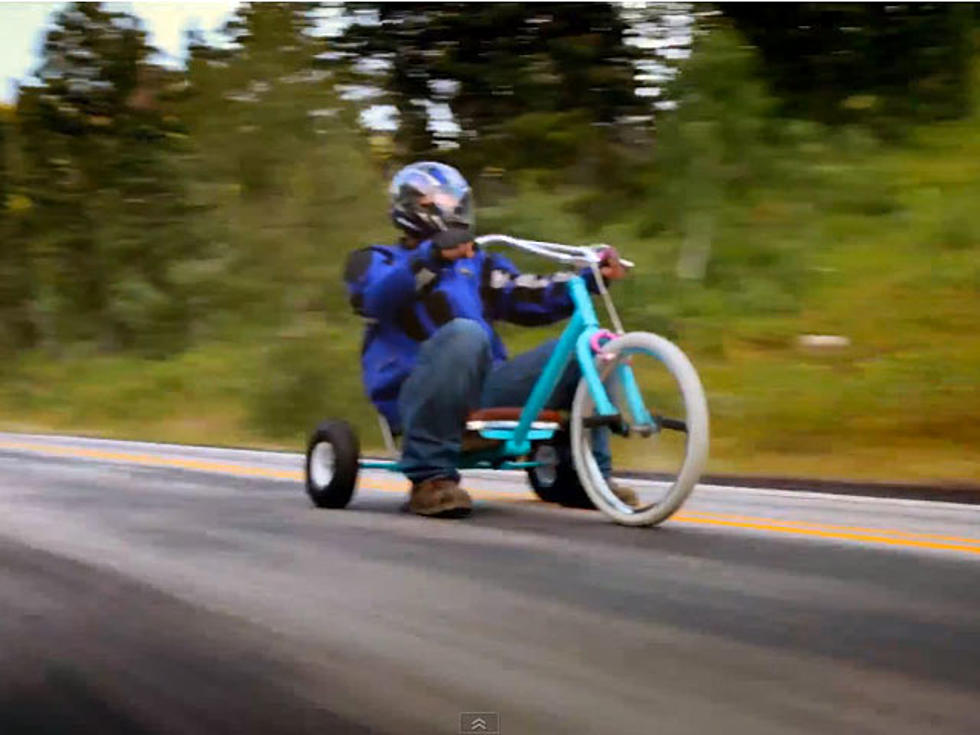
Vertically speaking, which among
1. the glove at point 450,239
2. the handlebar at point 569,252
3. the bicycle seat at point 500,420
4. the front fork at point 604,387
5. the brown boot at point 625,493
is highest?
the glove at point 450,239

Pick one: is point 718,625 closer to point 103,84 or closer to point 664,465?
point 664,465

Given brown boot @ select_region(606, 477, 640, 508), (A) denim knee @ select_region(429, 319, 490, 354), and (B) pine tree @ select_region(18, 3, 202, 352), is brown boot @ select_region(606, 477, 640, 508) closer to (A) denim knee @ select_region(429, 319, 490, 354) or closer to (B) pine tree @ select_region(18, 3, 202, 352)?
(A) denim knee @ select_region(429, 319, 490, 354)

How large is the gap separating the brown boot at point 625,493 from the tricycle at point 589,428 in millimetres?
17

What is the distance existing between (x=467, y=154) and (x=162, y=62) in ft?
6.77

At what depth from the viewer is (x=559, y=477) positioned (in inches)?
160

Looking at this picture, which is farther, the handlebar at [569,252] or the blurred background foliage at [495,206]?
the blurred background foliage at [495,206]

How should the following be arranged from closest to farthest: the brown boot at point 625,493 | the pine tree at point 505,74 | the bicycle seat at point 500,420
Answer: the brown boot at point 625,493 → the bicycle seat at point 500,420 → the pine tree at point 505,74

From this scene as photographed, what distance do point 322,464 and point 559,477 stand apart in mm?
668

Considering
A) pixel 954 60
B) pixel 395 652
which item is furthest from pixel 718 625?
pixel 954 60

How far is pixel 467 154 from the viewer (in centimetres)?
612

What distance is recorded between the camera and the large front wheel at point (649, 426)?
131 inches

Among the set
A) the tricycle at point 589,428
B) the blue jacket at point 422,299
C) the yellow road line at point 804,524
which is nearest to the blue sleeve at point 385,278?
the blue jacket at point 422,299

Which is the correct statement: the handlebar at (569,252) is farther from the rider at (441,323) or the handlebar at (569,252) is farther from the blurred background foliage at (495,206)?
the blurred background foliage at (495,206)

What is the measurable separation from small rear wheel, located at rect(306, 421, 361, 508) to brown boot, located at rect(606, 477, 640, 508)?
29.0 inches
